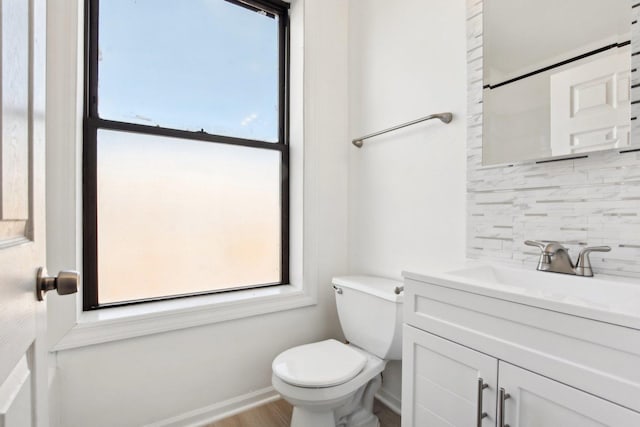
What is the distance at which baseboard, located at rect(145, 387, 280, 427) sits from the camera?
1.46 m

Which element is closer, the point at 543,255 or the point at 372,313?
the point at 543,255

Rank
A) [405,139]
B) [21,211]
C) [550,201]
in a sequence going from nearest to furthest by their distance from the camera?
[21,211] → [550,201] → [405,139]

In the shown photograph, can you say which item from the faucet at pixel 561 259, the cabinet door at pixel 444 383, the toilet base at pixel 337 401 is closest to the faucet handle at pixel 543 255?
the faucet at pixel 561 259

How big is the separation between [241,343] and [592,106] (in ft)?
5.59

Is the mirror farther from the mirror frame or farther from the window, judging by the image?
the window

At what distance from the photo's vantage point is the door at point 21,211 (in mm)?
412

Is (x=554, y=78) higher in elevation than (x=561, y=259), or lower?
higher

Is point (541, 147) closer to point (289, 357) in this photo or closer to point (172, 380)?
point (289, 357)

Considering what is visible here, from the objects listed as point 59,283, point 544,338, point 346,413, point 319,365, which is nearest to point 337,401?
point 319,365

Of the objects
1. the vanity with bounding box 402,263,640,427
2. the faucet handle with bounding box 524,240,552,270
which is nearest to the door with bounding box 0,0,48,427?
the vanity with bounding box 402,263,640,427

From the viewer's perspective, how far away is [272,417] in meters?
1.58

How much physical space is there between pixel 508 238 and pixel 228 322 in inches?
51.3

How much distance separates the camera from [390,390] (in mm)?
1698

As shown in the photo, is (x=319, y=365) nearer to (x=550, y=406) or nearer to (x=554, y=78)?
(x=550, y=406)
